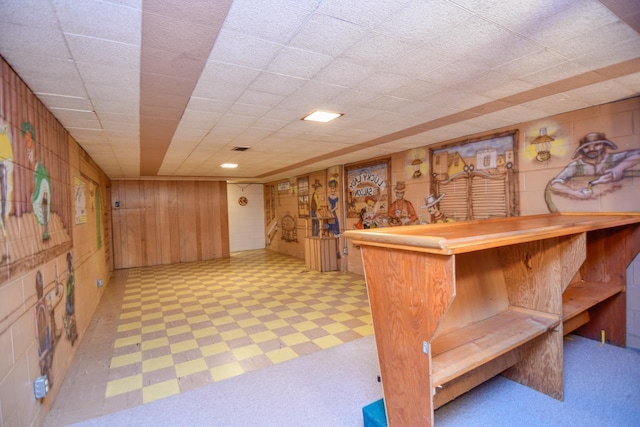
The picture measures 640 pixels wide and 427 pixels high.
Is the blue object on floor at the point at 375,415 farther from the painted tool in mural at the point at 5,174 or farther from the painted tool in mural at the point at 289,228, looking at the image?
the painted tool in mural at the point at 289,228

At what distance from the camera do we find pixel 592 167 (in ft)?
10.7

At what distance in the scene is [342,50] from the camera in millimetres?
1963

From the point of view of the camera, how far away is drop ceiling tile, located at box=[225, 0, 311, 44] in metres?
1.49

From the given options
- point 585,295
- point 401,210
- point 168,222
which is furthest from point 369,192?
point 168,222

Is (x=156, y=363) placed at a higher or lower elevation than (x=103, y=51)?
lower

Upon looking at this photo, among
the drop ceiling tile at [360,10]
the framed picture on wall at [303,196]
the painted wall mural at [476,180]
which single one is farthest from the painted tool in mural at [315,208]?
the drop ceiling tile at [360,10]

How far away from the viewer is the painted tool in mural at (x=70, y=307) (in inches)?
123

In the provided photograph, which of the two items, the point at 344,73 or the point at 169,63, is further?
the point at 344,73

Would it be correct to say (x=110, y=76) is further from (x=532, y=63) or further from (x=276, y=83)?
(x=532, y=63)

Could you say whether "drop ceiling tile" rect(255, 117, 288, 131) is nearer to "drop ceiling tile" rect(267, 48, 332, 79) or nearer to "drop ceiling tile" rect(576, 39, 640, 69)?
"drop ceiling tile" rect(267, 48, 332, 79)

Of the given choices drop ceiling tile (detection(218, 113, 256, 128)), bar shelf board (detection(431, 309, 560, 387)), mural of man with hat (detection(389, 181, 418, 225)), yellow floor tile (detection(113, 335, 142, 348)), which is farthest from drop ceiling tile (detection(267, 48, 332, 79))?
mural of man with hat (detection(389, 181, 418, 225))

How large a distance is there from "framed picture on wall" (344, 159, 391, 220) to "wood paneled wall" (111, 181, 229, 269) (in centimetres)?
469

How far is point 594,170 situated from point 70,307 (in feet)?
19.1

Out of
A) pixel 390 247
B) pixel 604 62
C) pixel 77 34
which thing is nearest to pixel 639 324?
pixel 604 62
